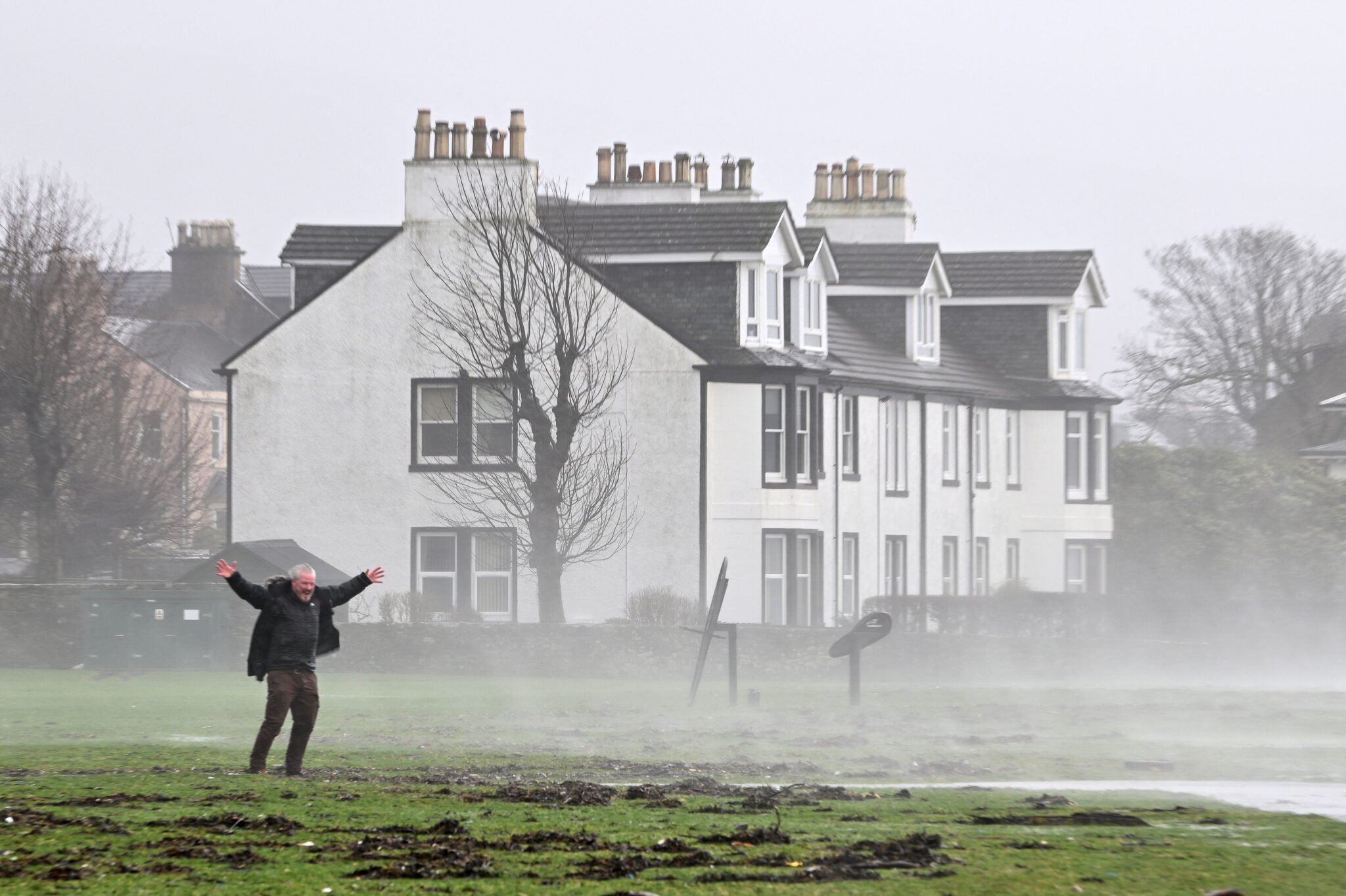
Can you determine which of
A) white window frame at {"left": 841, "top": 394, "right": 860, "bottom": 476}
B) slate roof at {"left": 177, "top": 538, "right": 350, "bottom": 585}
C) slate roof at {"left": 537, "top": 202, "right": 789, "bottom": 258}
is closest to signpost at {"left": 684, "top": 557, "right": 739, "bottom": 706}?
slate roof at {"left": 177, "top": 538, "right": 350, "bottom": 585}

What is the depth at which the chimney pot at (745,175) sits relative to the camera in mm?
53312

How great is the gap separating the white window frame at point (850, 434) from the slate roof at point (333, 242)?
10889 millimetres

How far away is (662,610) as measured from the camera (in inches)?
1527

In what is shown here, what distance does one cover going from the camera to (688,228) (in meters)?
42.8

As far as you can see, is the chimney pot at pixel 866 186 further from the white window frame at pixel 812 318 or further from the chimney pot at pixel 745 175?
the white window frame at pixel 812 318

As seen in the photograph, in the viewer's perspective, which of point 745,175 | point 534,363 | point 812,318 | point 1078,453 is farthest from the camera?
point 1078,453

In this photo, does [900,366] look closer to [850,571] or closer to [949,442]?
[949,442]

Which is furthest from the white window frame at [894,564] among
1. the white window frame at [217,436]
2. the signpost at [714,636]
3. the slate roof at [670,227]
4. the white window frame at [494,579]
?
the white window frame at [217,436]

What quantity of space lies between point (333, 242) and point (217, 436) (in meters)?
36.5

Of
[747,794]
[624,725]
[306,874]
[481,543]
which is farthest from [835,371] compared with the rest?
[306,874]

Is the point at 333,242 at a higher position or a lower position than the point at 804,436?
higher

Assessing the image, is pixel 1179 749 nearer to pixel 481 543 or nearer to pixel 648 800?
pixel 648 800

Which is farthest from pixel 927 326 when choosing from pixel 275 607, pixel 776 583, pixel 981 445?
pixel 275 607

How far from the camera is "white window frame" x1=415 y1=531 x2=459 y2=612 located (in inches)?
1683
